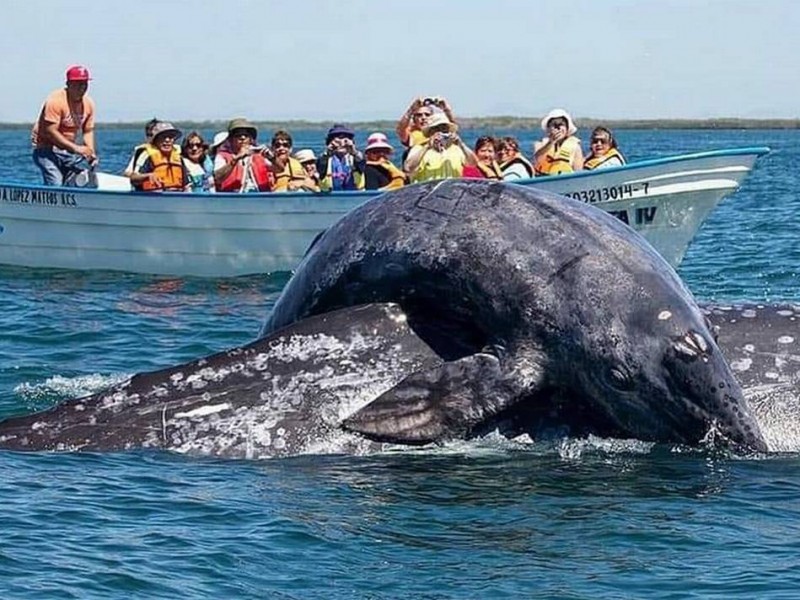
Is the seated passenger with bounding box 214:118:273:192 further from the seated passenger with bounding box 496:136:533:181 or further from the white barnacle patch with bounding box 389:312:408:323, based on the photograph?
the white barnacle patch with bounding box 389:312:408:323

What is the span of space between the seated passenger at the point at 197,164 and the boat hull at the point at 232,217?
3.32 ft

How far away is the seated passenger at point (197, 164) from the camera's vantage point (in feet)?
81.8

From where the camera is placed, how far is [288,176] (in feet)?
81.0

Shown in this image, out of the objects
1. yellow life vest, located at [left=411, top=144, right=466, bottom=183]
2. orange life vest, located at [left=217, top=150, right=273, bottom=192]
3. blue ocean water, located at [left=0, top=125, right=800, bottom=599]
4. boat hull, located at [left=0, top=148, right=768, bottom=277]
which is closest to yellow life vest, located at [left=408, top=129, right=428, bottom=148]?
yellow life vest, located at [left=411, top=144, right=466, bottom=183]

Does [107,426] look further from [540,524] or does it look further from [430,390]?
[540,524]

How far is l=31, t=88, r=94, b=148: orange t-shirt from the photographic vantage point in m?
22.9

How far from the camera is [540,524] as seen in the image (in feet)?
30.3

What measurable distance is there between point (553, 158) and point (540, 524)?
15.0 metres

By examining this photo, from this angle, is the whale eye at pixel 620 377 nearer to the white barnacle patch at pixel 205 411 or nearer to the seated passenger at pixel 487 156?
the white barnacle patch at pixel 205 411

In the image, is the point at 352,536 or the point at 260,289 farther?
the point at 260,289

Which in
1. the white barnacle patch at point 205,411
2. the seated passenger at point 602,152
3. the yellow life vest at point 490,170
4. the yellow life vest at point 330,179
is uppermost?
the seated passenger at point 602,152

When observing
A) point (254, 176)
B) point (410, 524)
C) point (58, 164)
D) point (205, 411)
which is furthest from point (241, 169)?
point (410, 524)

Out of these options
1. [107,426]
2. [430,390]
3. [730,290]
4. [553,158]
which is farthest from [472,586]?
[553,158]

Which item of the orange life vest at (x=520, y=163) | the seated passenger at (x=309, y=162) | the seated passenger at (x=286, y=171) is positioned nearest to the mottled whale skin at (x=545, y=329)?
the orange life vest at (x=520, y=163)
